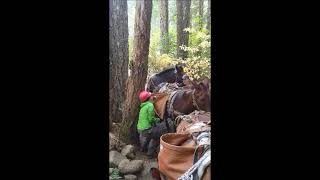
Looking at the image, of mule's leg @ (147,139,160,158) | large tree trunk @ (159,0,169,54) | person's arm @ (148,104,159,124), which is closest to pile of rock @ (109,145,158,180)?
mule's leg @ (147,139,160,158)

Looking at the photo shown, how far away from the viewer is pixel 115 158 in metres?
3.43

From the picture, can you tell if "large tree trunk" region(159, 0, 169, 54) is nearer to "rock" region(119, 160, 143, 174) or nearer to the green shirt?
the green shirt

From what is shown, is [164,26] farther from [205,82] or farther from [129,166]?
[129,166]

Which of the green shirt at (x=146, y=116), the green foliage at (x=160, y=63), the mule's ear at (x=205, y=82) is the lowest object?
the green shirt at (x=146, y=116)

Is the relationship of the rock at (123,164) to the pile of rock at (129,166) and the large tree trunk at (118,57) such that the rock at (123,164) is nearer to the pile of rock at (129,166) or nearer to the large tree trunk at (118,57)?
the pile of rock at (129,166)

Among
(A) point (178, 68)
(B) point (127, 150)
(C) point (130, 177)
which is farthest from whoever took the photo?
(A) point (178, 68)

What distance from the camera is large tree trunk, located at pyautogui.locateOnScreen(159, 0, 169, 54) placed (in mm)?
3954

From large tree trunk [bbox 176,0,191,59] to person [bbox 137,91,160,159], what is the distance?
2.29 feet

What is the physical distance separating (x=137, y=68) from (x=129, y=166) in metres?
1.11

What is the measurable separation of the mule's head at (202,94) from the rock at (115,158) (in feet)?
3.10

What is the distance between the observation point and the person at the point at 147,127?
362cm

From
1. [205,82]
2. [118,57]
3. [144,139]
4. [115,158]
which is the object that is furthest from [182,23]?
[115,158]

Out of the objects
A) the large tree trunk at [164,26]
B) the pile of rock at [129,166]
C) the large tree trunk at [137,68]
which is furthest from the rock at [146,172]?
the large tree trunk at [164,26]
